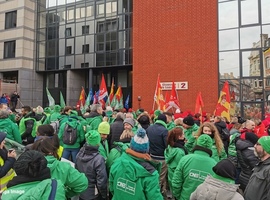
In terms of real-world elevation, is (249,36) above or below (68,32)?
below

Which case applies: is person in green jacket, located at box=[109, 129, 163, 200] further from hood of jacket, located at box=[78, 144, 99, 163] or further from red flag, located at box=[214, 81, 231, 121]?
red flag, located at box=[214, 81, 231, 121]

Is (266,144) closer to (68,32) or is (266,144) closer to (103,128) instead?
(103,128)

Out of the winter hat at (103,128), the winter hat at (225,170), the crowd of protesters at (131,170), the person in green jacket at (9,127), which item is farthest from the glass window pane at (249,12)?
the winter hat at (225,170)

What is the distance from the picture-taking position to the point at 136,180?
3.03m

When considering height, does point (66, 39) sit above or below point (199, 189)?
above

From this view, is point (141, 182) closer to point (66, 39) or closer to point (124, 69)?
point (124, 69)

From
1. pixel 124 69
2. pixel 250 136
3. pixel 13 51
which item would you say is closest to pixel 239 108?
pixel 124 69

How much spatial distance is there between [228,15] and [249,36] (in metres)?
2.17

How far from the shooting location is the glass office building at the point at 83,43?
79.7 ft

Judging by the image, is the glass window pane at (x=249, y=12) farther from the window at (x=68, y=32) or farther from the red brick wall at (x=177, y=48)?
the window at (x=68, y=32)

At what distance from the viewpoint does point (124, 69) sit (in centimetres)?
2656

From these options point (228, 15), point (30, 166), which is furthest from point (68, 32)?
point (30, 166)

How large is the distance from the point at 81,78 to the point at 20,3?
32.2 ft

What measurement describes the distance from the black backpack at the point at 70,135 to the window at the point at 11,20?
84.5 ft
